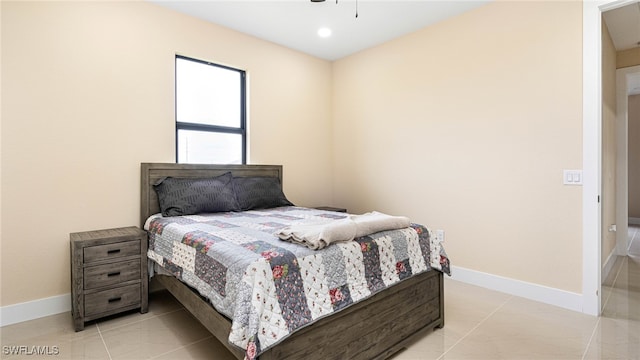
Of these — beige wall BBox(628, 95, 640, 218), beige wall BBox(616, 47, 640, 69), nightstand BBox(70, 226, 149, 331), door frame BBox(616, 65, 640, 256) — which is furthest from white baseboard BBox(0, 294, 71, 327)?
beige wall BBox(628, 95, 640, 218)

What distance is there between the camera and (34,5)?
2383mm

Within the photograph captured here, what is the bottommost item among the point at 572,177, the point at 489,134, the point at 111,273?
the point at 111,273

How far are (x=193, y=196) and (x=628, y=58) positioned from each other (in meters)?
5.02

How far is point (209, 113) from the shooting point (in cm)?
344

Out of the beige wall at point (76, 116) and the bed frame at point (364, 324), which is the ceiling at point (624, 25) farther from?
the beige wall at point (76, 116)

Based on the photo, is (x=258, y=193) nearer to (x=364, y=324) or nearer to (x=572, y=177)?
(x=364, y=324)

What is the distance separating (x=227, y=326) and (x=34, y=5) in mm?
2762

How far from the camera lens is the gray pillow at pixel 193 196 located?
2.76 metres

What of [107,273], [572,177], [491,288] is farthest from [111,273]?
[572,177]

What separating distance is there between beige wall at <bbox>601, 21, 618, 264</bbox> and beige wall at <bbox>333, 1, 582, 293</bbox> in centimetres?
81

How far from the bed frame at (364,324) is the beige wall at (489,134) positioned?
1.09 m

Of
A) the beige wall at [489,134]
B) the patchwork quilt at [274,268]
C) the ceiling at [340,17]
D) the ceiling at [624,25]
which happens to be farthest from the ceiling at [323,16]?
the patchwork quilt at [274,268]

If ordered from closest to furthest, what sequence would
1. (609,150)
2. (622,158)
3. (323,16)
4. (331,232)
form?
(331,232)
(323,16)
(609,150)
(622,158)

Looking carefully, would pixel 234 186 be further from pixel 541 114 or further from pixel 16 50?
pixel 541 114
